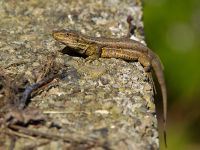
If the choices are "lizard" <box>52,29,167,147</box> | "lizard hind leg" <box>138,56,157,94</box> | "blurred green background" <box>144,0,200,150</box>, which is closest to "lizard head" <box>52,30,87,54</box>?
"lizard" <box>52,29,167,147</box>

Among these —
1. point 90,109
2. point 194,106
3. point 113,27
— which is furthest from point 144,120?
point 194,106

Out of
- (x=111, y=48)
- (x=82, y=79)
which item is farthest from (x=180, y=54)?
(x=82, y=79)

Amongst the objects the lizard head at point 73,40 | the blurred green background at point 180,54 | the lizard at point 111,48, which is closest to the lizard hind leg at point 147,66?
the lizard at point 111,48

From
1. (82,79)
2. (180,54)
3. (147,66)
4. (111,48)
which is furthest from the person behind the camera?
(180,54)

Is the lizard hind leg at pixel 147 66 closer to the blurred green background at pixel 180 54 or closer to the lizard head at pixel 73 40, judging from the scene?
the lizard head at pixel 73 40

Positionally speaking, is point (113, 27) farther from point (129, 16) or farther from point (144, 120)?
point (144, 120)

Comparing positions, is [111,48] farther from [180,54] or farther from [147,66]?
[180,54]
